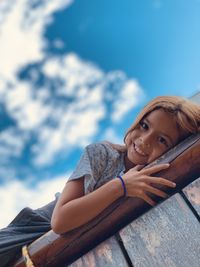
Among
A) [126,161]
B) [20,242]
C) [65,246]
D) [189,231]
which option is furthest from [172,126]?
[20,242]

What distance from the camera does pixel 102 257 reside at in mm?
1041

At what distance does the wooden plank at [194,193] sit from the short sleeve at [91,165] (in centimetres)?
39

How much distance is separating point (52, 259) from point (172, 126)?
673 millimetres

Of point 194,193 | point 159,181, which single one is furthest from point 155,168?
point 194,193

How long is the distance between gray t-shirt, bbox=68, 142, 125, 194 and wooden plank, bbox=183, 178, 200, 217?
1.27 feet

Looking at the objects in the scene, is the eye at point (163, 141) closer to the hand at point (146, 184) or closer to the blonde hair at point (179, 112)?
the blonde hair at point (179, 112)

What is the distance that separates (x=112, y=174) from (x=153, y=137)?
0.77ft

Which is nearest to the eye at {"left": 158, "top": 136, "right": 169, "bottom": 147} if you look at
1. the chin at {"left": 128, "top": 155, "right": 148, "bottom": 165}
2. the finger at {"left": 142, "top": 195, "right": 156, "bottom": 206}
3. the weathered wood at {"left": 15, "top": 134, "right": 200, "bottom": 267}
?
the chin at {"left": 128, "top": 155, "right": 148, "bottom": 165}

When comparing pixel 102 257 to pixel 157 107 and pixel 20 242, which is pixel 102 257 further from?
pixel 157 107

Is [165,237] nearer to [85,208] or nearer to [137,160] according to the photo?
[85,208]

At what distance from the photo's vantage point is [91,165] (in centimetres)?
135

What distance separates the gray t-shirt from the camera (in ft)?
4.20

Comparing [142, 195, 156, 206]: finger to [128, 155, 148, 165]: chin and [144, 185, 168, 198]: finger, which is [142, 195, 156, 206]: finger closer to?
[144, 185, 168, 198]: finger

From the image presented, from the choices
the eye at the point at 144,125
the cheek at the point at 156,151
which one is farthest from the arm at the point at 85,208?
the eye at the point at 144,125
